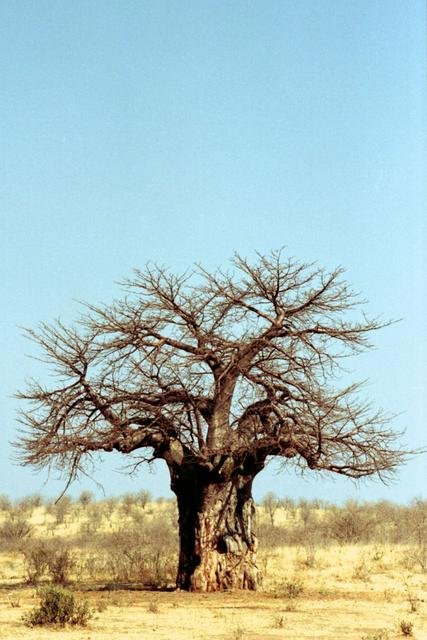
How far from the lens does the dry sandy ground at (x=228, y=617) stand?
12273 millimetres

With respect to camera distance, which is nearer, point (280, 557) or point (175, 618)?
point (175, 618)

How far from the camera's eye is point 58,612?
42.5 ft

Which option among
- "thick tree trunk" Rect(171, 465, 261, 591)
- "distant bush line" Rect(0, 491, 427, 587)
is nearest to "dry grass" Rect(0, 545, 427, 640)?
"thick tree trunk" Rect(171, 465, 261, 591)

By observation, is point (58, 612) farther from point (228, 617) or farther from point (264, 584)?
point (264, 584)

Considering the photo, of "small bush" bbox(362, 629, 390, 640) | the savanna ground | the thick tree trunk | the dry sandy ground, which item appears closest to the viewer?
"small bush" bbox(362, 629, 390, 640)

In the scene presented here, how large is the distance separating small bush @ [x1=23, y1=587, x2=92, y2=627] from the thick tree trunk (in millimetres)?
4126

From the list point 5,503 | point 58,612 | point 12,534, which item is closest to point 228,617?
point 58,612

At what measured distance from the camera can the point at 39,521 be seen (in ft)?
141

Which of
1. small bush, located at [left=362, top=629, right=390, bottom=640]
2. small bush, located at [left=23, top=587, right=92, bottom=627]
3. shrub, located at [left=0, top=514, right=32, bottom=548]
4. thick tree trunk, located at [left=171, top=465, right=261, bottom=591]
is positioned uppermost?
shrub, located at [left=0, top=514, right=32, bottom=548]

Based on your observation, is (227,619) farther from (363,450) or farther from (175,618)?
(363,450)

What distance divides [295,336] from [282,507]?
3308cm

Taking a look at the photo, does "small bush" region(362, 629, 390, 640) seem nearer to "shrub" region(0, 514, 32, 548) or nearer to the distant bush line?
the distant bush line

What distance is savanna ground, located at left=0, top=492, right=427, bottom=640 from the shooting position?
12859 mm

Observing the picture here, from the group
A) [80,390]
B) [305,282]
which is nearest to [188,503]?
[80,390]
